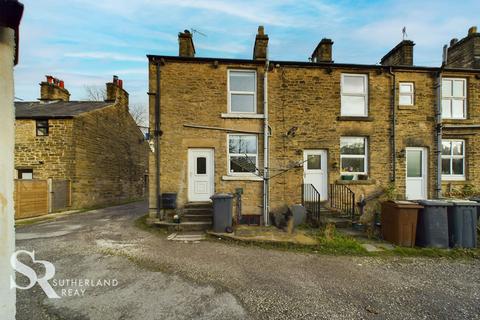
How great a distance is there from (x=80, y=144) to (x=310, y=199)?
1362cm

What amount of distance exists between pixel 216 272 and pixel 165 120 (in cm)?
621

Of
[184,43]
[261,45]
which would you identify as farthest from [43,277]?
[261,45]

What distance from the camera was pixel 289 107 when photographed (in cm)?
902

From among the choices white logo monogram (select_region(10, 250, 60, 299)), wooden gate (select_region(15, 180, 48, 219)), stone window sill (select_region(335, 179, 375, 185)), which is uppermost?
stone window sill (select_region(335, 179, 375, 185))

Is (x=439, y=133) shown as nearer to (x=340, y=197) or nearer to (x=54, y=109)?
(x=340, y=197)

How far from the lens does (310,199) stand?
873 centimetres

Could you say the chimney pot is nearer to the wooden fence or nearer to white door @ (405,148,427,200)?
white door @ (405,148,427,200)

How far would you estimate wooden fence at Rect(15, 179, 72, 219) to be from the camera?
33.2 ft

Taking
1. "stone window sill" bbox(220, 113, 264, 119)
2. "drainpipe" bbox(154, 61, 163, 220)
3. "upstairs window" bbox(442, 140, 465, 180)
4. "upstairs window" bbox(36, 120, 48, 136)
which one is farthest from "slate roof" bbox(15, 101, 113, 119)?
"upstairs window" bbox(442, 140, 465, 180)

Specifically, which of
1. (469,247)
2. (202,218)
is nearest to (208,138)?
(202,218)

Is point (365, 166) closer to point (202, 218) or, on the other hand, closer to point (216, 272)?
point (202, 218)

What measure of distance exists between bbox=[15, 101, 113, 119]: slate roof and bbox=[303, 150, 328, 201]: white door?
13511 mm

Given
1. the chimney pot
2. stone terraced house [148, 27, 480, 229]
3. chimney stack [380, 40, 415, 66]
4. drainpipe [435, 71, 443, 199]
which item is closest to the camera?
stone terraced house [148, 27, 480, 229]

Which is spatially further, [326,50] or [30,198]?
[30,198]
